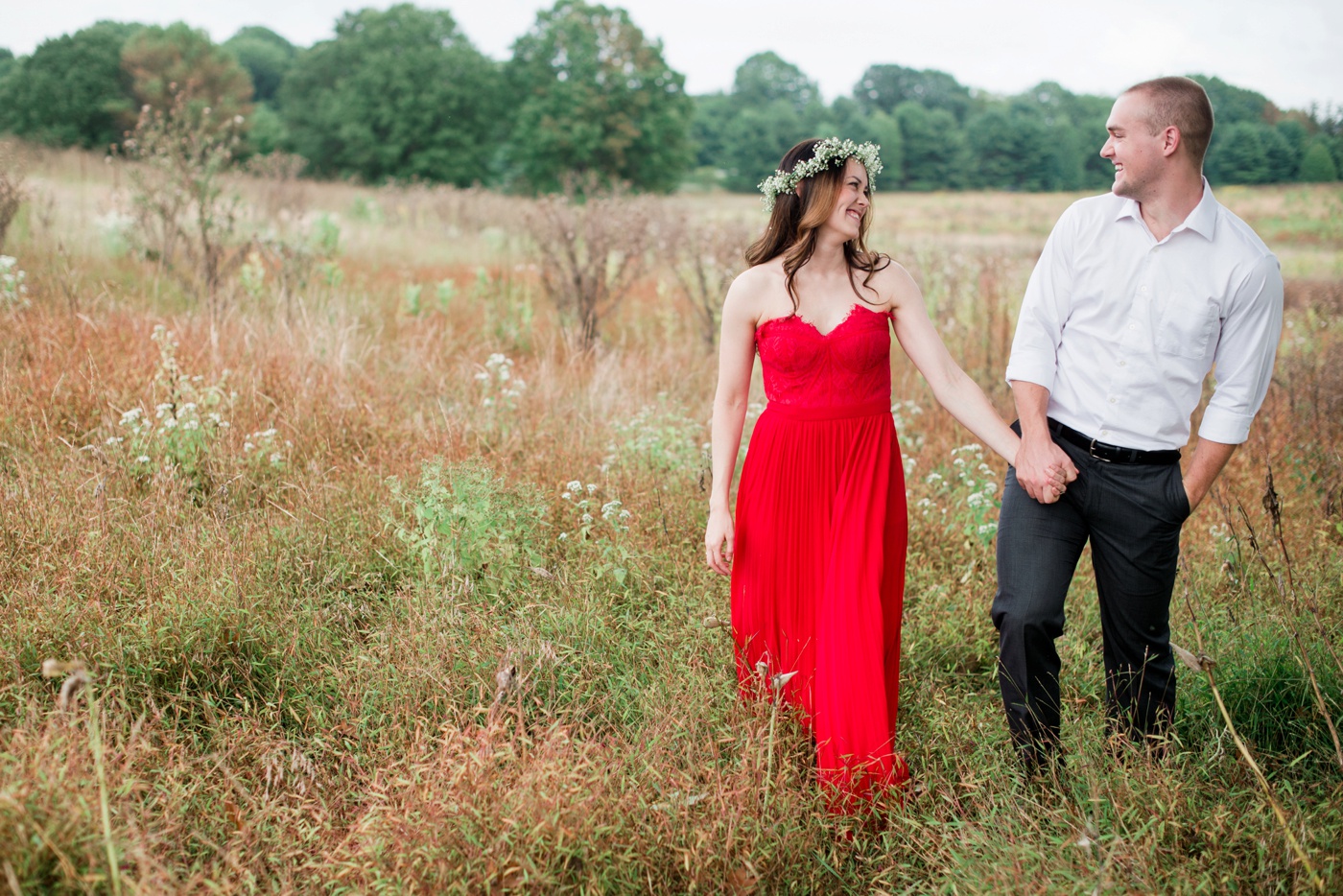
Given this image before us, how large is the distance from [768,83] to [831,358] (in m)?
63.1

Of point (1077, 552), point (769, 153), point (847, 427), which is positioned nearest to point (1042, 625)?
point (1077, 552)

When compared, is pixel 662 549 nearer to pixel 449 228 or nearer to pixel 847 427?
pixel 847 427

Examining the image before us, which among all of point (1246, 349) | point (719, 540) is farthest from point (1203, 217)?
point (719, 540)

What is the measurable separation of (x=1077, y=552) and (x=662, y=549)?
1.80 meters

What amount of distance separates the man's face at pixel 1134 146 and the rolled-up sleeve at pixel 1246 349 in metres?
0.40

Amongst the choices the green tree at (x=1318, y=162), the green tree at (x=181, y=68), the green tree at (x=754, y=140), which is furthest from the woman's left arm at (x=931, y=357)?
the green tree at (x=754, y=140)

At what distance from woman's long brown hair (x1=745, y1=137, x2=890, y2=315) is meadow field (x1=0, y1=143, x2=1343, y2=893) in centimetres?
136

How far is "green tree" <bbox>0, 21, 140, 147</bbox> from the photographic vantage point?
3114 cm

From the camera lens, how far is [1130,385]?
2711mm

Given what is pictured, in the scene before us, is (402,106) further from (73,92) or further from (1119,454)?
(1119,454)

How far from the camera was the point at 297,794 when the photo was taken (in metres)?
2.61

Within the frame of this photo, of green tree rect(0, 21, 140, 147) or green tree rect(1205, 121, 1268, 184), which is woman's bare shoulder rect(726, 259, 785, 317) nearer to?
green tree rect(1205, 121, 1268, 184)

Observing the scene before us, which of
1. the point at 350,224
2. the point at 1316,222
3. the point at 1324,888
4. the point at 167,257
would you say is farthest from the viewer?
the point at 1316,222

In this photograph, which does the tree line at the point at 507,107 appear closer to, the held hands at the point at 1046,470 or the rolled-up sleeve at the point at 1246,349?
the rolled-up sleeve at the point at 1246,349
